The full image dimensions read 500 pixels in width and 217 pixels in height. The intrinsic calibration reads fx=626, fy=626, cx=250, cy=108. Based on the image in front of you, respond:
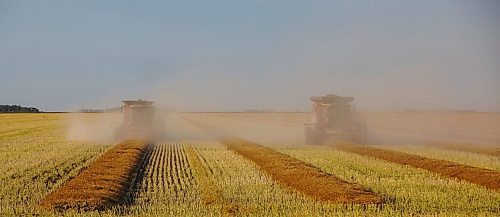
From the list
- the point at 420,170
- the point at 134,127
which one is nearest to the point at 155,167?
the point at 420,170

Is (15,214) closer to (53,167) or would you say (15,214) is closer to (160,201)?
(160,201)

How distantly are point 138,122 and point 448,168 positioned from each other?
71.7 ft

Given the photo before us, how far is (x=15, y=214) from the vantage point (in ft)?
36.8

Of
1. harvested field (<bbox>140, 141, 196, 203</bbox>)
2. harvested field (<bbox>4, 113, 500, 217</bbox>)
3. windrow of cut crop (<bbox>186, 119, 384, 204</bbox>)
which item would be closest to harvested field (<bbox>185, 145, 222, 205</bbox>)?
harvested field (<bbox>4, 113, 500, 217</bbox>)

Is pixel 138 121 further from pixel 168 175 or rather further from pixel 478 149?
pixel 168 175

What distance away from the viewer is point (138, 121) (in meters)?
36.1

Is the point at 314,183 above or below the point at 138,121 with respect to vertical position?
below

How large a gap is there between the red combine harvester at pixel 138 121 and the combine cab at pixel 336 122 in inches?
387

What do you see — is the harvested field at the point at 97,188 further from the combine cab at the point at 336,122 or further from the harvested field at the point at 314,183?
the combine cab at the point at 336,122

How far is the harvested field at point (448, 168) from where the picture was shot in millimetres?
15406

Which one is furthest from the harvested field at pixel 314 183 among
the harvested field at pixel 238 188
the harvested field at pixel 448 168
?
the harvested field at pixel 448 168

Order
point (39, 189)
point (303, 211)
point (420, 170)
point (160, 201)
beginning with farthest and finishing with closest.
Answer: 1. point (420, 170)
2. point (39, 189)
3. point (160, 201)
4. point (303, 211)

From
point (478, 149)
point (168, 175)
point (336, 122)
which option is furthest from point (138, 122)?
point (168, 175)

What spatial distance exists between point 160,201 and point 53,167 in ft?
23.5
